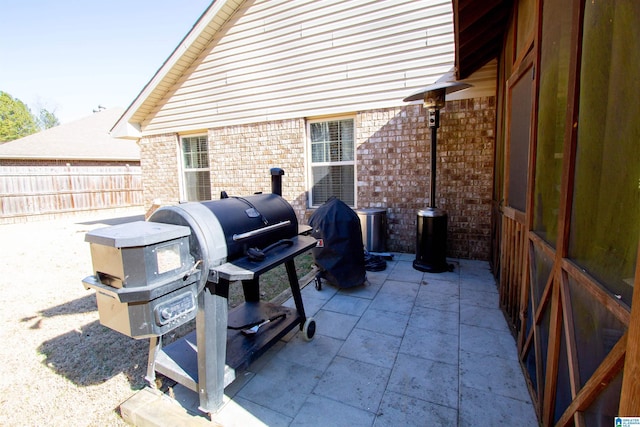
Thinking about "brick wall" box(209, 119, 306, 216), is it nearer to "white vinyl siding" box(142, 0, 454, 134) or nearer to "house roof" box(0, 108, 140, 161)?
"white vinyl siding" box(142, 0, 454, 134)

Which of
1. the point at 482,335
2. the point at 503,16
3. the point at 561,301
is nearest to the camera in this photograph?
the point at 561,301

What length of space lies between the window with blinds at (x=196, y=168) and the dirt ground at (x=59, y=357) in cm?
326

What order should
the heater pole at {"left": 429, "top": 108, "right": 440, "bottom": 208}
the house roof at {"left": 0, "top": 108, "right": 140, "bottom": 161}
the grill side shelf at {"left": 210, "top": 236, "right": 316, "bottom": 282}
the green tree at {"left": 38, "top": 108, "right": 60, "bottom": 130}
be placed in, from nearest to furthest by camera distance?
the grill side shelf at {"left": 210, "top": 236, "right": 316, "bottom": 282} < the heater pole at {"left": 429, "top": 108, "right": 440, "bottom": 208} < the house roof at {"left": 0, "top": 108, "right": 140, "bottom": 161} < the green tree at {"left": 38, "top": 108, "right": 60, "bottom": 130}

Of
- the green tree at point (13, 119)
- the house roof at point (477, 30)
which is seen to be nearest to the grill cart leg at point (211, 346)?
the house roof at point (477, 30)

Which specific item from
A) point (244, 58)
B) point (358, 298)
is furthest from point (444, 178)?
point (244, 58)

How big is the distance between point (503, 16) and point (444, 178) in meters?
2.29

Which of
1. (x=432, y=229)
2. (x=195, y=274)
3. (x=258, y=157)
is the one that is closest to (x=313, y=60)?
(x=258, y=157)

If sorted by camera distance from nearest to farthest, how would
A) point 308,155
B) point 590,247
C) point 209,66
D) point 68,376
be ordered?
1. point 590,247
2. point 68,376
3. point 308,155
4. point 209,66

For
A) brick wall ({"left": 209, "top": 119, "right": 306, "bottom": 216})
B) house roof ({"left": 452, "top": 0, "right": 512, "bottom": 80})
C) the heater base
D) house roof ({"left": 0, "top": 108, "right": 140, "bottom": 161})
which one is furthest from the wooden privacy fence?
house roof ({"left": 452, "top": 0, "right": 512, "bottom": 80})

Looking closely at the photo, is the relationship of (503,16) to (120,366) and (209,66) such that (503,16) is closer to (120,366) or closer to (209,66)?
(120,366)

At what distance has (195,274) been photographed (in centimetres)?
171

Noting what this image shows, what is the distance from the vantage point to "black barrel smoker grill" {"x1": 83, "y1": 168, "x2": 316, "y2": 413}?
1531 mm

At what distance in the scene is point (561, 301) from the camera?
157cm

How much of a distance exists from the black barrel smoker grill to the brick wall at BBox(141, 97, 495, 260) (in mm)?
3312
